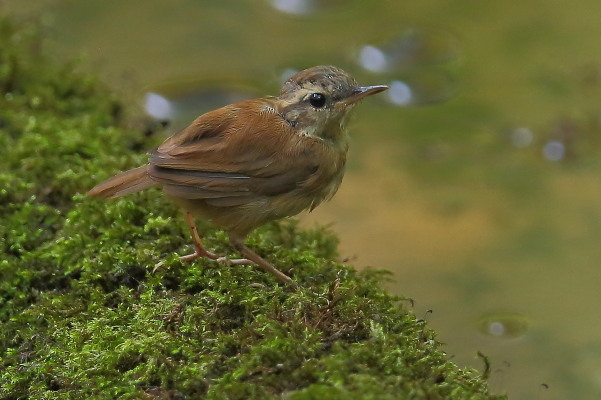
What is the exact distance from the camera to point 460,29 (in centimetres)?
677

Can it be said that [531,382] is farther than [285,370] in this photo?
Yes

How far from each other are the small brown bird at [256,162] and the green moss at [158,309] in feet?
0.73

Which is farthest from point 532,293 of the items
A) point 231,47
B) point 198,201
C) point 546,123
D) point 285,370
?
point 231,47

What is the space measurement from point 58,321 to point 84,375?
427 mm

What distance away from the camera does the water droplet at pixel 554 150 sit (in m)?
5.57

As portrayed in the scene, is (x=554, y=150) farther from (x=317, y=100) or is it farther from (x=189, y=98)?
(x=317, y=100)

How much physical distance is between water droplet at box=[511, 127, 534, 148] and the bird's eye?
8.90 feet

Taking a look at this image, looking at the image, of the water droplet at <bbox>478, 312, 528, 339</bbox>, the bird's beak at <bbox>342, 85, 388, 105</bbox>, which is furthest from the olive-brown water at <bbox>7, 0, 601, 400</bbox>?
the bird's beak at <bbox>342, 85, 388, 105</bbox>

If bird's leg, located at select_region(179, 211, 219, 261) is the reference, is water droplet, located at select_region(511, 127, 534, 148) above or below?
above

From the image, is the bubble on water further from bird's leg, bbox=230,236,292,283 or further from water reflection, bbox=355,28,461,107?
bird's leg, bbox=230,236,292,283

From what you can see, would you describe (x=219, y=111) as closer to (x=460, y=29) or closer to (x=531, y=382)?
(x=531, y=382)

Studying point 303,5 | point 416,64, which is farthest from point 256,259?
point 303,5

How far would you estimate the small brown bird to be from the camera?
10.7ft

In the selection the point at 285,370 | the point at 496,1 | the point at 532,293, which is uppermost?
the point at 496,1
